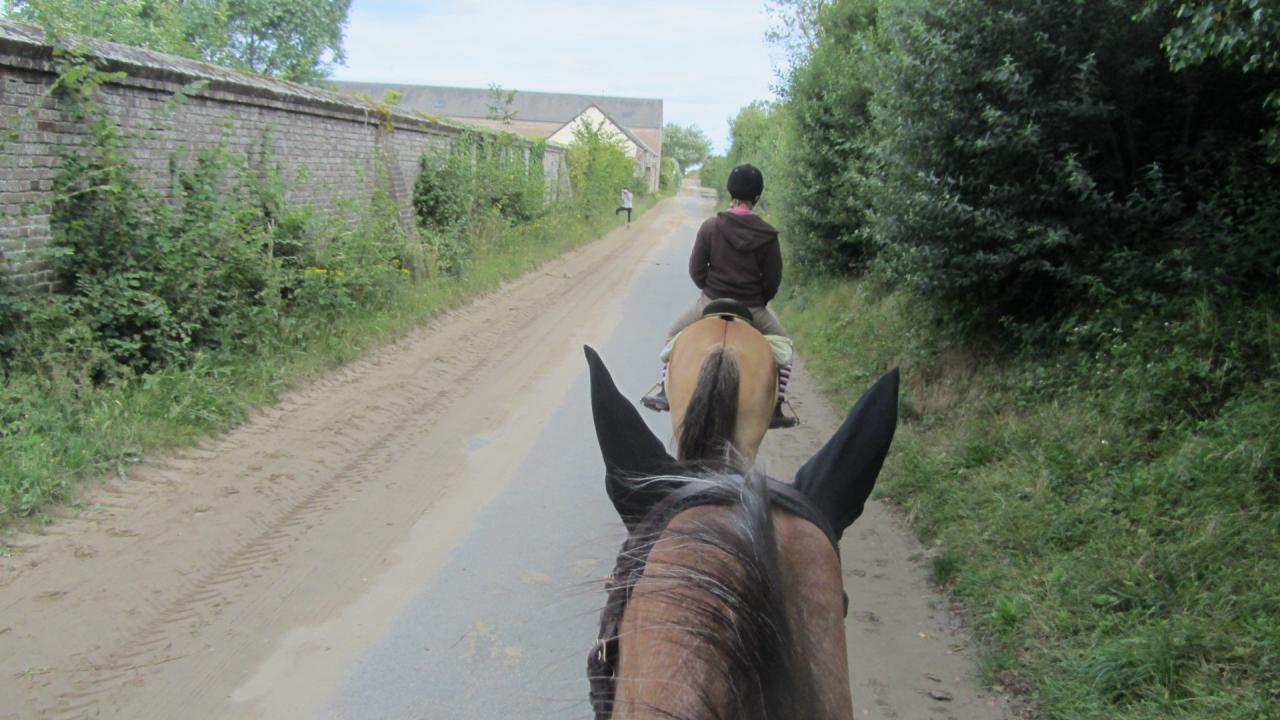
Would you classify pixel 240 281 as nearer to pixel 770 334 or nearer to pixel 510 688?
pixel 770 334

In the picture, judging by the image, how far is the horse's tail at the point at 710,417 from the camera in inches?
109

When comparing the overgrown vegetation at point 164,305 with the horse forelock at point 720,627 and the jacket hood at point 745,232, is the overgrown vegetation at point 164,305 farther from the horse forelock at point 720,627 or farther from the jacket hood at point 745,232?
the horse forelock at point 720,627

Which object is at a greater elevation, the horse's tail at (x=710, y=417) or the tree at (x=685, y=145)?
the tree at (x=685, y=145)

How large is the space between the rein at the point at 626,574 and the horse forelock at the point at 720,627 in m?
0.04

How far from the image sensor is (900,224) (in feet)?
23.8

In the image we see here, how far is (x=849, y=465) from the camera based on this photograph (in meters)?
2.05

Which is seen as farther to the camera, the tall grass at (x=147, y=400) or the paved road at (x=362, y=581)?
the tall grass at (x=147, y=400)

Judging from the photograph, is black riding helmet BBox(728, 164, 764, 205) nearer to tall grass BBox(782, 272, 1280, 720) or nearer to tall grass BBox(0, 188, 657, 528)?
tall grass BBox(782, 272, 1280, 720)

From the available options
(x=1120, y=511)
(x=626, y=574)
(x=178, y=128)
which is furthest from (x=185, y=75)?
(x=1120, y=511)

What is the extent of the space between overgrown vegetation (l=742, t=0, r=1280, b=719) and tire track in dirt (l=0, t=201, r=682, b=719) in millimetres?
3536

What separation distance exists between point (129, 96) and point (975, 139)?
24.3 feet

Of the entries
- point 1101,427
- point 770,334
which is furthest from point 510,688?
point 1101,427

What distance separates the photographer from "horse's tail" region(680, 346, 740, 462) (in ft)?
9.11

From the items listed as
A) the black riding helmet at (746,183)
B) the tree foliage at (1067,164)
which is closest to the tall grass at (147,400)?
the black riding helmet at (746,183)
